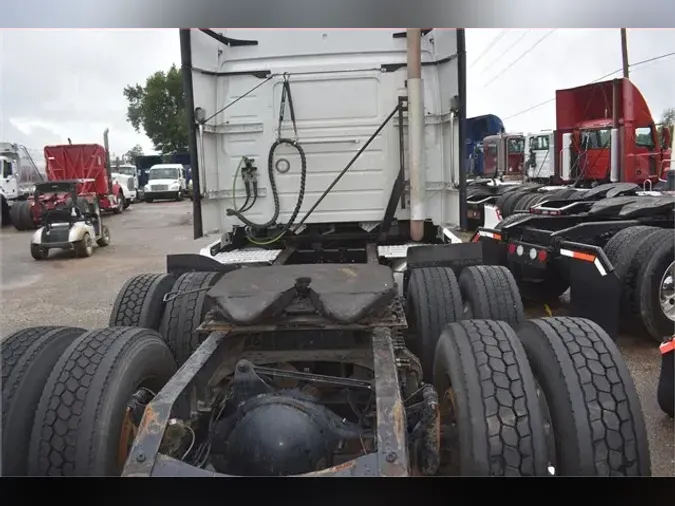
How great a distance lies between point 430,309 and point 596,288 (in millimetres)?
1853

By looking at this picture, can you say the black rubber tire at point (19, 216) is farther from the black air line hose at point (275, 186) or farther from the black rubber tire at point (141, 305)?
the black rubber tire at point (141, 305)

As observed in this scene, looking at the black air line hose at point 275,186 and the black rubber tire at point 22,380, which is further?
the black air line hose at point 275,186

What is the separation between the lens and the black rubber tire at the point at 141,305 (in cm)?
430

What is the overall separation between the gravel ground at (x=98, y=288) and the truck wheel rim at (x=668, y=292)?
13.3 inches

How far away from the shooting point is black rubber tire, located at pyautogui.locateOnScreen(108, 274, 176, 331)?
14.1 ft

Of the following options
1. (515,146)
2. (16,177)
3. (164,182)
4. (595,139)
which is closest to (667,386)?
(595,139)

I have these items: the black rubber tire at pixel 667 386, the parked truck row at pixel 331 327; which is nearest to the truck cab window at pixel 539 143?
the parked truck row at pixel 331 327

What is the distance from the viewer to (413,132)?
5031 mm

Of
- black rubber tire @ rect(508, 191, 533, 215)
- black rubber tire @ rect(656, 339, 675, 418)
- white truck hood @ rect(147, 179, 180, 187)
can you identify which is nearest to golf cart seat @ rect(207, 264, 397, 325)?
black rubber tire @ rect(656, 339, 675, 418)

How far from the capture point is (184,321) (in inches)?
167

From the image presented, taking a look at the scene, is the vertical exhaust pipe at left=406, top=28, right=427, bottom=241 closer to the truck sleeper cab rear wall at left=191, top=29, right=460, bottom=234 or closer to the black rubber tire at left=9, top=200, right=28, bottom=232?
the truck sleeper cab rear wall at left=191, top=29, right=460, bottom=234

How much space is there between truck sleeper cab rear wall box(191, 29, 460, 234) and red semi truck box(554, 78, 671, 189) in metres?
6.23

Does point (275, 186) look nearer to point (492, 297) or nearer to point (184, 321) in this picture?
point (184, 321)
